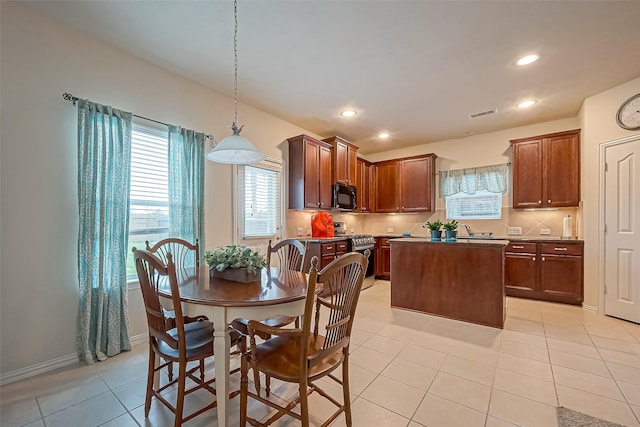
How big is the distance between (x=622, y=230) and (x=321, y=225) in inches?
154

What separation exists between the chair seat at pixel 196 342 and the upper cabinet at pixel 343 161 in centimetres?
342

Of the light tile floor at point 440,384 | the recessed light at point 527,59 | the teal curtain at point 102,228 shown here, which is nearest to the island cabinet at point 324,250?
the light tile floor at point 440,384

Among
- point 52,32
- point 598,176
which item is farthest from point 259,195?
point 598,176

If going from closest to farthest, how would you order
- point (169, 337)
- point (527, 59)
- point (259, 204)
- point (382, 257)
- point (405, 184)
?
point (169, 337) < point (527, 59) < point (259, 204) < point (382, 257) < point (405, 184)

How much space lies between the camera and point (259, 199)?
3.95 m

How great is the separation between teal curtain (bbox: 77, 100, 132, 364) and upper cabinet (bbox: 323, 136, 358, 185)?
306 centimetres

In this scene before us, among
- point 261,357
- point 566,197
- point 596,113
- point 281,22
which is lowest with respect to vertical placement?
point 261,357

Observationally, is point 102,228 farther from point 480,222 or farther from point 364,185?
point 480,222

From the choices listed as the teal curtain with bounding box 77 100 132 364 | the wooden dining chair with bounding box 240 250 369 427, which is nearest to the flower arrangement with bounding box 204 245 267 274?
the wooden dining chair with bounding box 240 250 369 427

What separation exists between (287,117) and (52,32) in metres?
2.65

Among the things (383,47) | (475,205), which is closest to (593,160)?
(475,205)

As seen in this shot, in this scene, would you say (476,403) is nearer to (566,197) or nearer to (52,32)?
(566,197)

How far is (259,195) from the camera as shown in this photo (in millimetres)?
3957

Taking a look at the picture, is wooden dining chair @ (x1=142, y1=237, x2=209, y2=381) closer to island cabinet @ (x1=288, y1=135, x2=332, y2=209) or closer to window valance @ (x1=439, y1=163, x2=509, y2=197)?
island cabinet @ (x1=288, y1=135, x2=332, y2=209)
